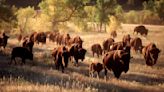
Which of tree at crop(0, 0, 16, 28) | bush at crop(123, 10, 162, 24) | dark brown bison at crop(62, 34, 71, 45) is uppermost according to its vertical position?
tree at crop(0, 0, 16, 28)

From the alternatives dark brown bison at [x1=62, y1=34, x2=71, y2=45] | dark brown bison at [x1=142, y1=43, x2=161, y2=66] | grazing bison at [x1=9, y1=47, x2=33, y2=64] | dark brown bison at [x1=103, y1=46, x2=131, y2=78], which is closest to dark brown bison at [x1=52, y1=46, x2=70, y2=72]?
grazing bison at [x1=9, y1=47, x2=33, y2=64]

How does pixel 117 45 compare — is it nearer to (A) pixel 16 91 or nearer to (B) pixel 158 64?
(B) pixel 158 64

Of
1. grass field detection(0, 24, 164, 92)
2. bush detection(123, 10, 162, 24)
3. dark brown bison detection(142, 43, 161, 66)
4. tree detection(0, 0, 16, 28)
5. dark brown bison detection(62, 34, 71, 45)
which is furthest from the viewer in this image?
bush detection(123, 10, 162, 24)

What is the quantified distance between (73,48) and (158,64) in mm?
7862

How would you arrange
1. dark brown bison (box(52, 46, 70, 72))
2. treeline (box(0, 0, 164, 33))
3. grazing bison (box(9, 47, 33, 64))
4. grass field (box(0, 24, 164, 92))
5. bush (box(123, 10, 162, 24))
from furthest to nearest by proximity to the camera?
bush (box(123, 10, 162, 24)) < treeline (box(0, 0, 164, 33)) < grazing bison (box(9, 47, 33, 64)) < dark brown bison (box(52, 46, 70, 72)) < grass field (box(0, 24, 164, 92))

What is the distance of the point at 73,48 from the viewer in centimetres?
2552

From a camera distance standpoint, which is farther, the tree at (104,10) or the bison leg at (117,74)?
the tree at (104,10)

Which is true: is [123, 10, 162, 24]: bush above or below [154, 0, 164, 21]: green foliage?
below

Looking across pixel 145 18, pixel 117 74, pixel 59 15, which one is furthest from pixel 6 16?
pixel 145 18

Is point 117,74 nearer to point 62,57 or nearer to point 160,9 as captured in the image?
point 62,57

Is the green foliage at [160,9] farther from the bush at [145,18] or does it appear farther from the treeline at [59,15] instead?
the treeline at [59,15]

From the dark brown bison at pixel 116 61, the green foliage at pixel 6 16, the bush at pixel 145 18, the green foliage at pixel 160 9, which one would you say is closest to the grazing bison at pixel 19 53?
the dark brown bison at pixel 116 61

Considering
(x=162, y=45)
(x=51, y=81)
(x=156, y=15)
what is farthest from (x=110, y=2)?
(x=51, y=81)

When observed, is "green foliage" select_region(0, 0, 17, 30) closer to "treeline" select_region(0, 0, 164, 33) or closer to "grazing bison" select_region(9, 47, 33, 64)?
"treeline" select_region(0, 0, 164, 33)
